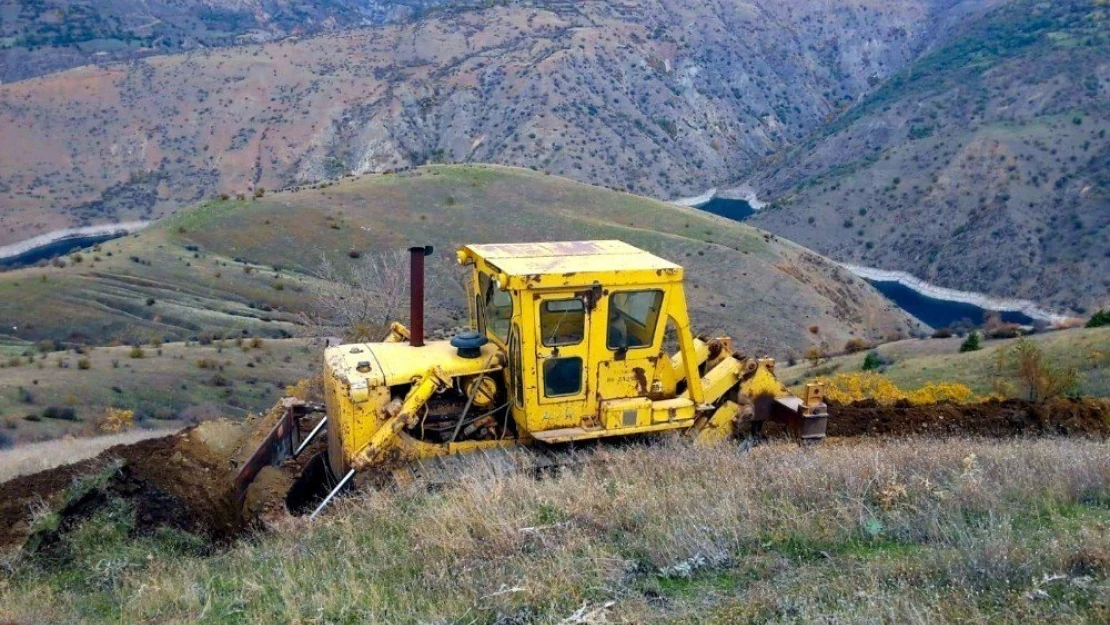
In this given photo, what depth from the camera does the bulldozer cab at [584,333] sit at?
7863 millimetres

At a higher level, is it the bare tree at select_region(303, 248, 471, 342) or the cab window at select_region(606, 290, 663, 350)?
the cab window at select_region(606, 290, 663, 350)

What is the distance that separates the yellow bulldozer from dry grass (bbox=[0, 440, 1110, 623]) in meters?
0.57

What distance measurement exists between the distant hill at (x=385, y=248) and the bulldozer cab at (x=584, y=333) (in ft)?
76.6

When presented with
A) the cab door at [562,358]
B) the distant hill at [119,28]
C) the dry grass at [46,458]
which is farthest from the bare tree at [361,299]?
the distant hill at [119,28]

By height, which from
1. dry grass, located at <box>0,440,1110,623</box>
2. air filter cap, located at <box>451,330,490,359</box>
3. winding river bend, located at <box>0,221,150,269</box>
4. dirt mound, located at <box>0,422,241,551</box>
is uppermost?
air filter cap, located at <box>451,330,490,359</box>

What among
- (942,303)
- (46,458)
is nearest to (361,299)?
(46,458)

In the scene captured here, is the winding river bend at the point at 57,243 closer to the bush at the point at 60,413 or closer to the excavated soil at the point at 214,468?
the bush at the point at 60,413

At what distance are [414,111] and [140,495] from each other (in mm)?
79525

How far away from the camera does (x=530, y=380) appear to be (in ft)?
26.1

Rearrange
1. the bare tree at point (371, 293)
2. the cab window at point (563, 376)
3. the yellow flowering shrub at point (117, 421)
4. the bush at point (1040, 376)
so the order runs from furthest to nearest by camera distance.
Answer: the bare tree at point (371, 293)
the yellow flowering shrub at point (117, 421)
the bush at point (1040, 376)
the cab window at point (563, 376)

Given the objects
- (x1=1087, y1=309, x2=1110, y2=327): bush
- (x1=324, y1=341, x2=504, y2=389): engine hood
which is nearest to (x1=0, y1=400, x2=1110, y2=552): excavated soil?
(x1=324, y1=341, x2=504, y2=389): engine hood

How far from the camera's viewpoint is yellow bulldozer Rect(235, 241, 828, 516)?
25.9 feet

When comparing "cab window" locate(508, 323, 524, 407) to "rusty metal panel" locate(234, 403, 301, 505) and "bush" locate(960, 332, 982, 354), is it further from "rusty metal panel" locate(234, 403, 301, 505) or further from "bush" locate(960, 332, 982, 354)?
"bush" locate(960, 332, 982, 354)

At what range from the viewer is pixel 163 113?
261 ft
